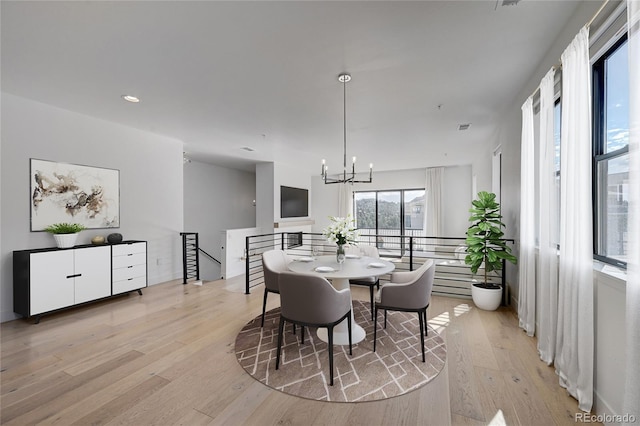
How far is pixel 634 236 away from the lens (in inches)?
51.4

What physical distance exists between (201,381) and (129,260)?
113 inches

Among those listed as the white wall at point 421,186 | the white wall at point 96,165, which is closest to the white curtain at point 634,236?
the white wall at point 96,165

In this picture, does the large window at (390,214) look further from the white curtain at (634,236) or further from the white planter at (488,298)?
the white curtain at (634,236)

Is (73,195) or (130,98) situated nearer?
(130,98)

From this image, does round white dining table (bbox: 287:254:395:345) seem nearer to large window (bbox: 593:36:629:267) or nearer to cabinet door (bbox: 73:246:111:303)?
large window (bbox: 593:36:629:267)

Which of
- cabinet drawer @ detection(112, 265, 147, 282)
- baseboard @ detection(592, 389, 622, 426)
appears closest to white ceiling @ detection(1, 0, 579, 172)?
cabinet drawer @ detection(112, 265, 147, 282)

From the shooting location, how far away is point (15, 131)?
329 cm

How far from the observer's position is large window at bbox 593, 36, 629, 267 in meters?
1.64

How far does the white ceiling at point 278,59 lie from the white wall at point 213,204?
3052 millimetres

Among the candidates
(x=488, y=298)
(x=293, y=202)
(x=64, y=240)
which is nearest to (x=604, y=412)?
(x=488, y=298)

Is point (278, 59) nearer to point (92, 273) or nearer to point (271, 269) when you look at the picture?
point (271, 269)

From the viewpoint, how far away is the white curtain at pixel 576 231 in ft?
5.68

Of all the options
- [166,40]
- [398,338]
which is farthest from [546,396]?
[166,40]

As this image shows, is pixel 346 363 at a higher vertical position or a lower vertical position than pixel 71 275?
lower
